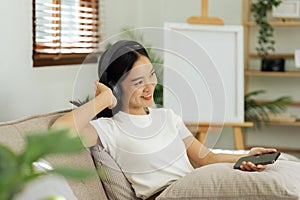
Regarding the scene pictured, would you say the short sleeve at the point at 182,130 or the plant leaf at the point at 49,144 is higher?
the plant leaf at the point at 49,144

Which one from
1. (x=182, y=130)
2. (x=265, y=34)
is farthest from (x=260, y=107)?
(x=182, y=130)

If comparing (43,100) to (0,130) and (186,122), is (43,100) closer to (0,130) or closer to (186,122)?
(186,122)

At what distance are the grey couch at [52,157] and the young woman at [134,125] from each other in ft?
0.20

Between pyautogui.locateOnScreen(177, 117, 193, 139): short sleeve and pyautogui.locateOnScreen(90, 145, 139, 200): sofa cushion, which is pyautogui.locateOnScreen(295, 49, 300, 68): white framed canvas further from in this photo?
pyautogui.locateOnScreen(90, 145, 139, 200): sofa cushion

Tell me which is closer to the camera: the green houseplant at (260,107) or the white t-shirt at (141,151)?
the white t-shirt at (141,151)

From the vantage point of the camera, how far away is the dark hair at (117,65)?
211cm

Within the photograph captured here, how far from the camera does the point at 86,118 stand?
2.03 m

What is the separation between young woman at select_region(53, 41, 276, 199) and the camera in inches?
80.7

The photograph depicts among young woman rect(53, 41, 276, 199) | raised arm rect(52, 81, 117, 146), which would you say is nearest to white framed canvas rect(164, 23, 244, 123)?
young woman rect(53, 41, 276, 199)

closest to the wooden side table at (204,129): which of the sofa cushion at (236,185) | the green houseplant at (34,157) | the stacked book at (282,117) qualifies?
the sofa cushion at (236,185)

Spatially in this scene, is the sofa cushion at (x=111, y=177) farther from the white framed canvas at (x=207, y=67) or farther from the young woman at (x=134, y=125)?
the white framed canvas at (x=207, y=67)

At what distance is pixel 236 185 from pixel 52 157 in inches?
22.5

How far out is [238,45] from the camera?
136 inches

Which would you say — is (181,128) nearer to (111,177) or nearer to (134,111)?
(134,111)
